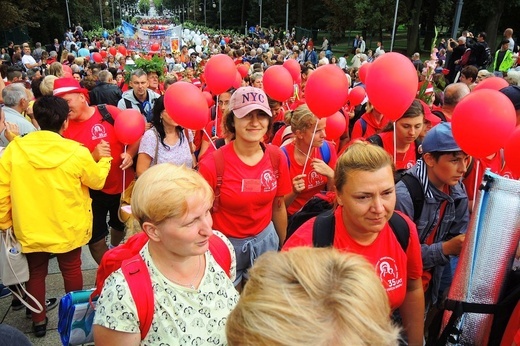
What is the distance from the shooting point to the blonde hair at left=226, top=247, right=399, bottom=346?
1.01 m

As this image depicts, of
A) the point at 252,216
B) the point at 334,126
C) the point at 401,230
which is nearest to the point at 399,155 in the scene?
the point at 334,126

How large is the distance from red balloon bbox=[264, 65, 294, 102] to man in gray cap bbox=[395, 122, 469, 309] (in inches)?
97.4

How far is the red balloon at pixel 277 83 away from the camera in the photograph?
4926 mm

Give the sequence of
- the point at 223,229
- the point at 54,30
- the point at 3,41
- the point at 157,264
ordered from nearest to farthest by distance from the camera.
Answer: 1. the point at 157,264
2. the point at 223,229
3. the point at 3,41
4. the point at 54,30

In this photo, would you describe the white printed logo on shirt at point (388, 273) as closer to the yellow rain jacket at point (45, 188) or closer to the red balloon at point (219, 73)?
the yellow rain jacket at point (45, 188)

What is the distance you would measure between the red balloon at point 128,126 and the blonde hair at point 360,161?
2.32m

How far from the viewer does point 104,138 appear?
4102 mm

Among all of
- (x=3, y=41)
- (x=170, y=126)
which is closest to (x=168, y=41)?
(x=3, y=41)

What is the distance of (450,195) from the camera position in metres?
2.70

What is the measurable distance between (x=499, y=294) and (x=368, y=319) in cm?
125

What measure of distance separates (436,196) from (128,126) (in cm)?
267

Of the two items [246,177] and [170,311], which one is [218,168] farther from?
[170,311]

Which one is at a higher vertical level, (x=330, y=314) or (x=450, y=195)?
(x=330, y=314)

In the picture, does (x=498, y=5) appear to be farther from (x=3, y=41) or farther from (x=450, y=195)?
(x=3, y=41)
